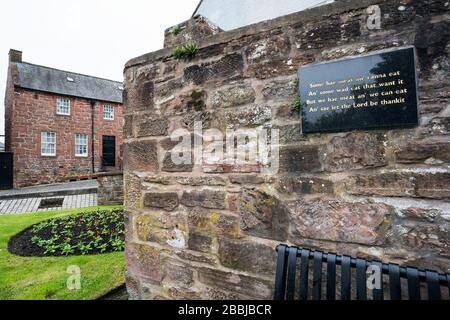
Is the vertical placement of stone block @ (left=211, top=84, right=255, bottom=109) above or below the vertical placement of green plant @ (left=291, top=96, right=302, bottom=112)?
above

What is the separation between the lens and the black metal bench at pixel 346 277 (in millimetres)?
1366

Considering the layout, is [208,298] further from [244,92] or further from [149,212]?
[244,92]

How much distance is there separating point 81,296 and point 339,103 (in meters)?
3.19

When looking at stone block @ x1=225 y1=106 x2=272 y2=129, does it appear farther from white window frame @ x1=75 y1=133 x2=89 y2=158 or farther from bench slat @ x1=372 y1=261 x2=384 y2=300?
white window frame @ x1=75 y1=133 x2=89 y2=158

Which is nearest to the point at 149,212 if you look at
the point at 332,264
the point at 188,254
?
the point at 188,254

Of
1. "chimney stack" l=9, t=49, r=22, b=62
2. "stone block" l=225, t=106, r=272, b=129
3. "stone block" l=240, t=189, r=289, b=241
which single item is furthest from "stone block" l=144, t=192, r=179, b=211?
"chimney stack" l=9, t=49, r=22, b=62

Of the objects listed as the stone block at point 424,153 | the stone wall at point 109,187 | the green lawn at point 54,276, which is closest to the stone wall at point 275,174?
the stone block at point 424,153

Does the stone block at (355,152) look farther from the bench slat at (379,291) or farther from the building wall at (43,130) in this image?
the building wall at (43,130)

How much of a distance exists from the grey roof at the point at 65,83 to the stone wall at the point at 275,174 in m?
19.5

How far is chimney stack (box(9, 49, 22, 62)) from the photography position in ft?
60.2

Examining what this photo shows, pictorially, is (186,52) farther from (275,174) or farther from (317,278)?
(317,278)

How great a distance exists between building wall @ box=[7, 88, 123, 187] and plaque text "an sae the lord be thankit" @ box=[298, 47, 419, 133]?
1848 cm
